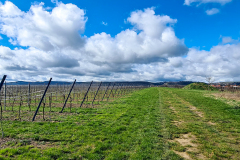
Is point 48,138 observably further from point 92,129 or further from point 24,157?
point 92,129

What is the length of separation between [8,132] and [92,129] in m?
3.82

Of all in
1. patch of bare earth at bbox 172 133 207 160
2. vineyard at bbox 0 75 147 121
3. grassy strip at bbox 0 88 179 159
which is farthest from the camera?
vineyard at bbox 0 75 147 121

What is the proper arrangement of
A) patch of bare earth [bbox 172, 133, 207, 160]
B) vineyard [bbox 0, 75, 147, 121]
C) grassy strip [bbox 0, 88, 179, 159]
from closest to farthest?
1. grassy strip [bbox 0, 88, 179, 159]
2. patch of bare earth [bbox 172, 133, 207, 160]
3. vineyard [bbox 0, 75, 147, 121]

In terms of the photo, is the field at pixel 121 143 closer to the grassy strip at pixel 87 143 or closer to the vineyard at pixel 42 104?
the grassy strip at pixel 87 143

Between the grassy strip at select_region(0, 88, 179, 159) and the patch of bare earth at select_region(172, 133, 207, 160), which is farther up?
the grassy strip at select_region(0, 88, 179, 159)

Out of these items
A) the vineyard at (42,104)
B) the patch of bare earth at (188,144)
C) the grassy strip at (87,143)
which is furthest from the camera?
the vineyard at (42,104)

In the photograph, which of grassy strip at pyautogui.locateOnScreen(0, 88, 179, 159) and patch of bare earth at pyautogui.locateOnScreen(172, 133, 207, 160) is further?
patch of bare earth at pyautogui.locateOnScreen(172, 133, 207, 160)

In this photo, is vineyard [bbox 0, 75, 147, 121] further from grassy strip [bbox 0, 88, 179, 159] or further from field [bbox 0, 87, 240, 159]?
field [bbox 0, 87, 240, 159]

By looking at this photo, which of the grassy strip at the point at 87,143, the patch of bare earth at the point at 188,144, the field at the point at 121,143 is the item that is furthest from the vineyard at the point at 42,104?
the patch of bare earth at the point at 188,144

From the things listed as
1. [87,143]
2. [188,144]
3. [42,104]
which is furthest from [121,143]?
[42,104]

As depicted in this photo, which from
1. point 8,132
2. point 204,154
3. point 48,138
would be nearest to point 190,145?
point 204,154

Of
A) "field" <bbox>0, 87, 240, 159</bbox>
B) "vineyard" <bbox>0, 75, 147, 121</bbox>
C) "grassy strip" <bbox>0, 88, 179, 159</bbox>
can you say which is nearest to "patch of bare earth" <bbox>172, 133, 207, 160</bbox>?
"field" <bbox>0, 87, 240, 159</bbox>

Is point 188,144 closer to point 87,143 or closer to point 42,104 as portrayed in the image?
point 87,143

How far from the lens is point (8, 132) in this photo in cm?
664
